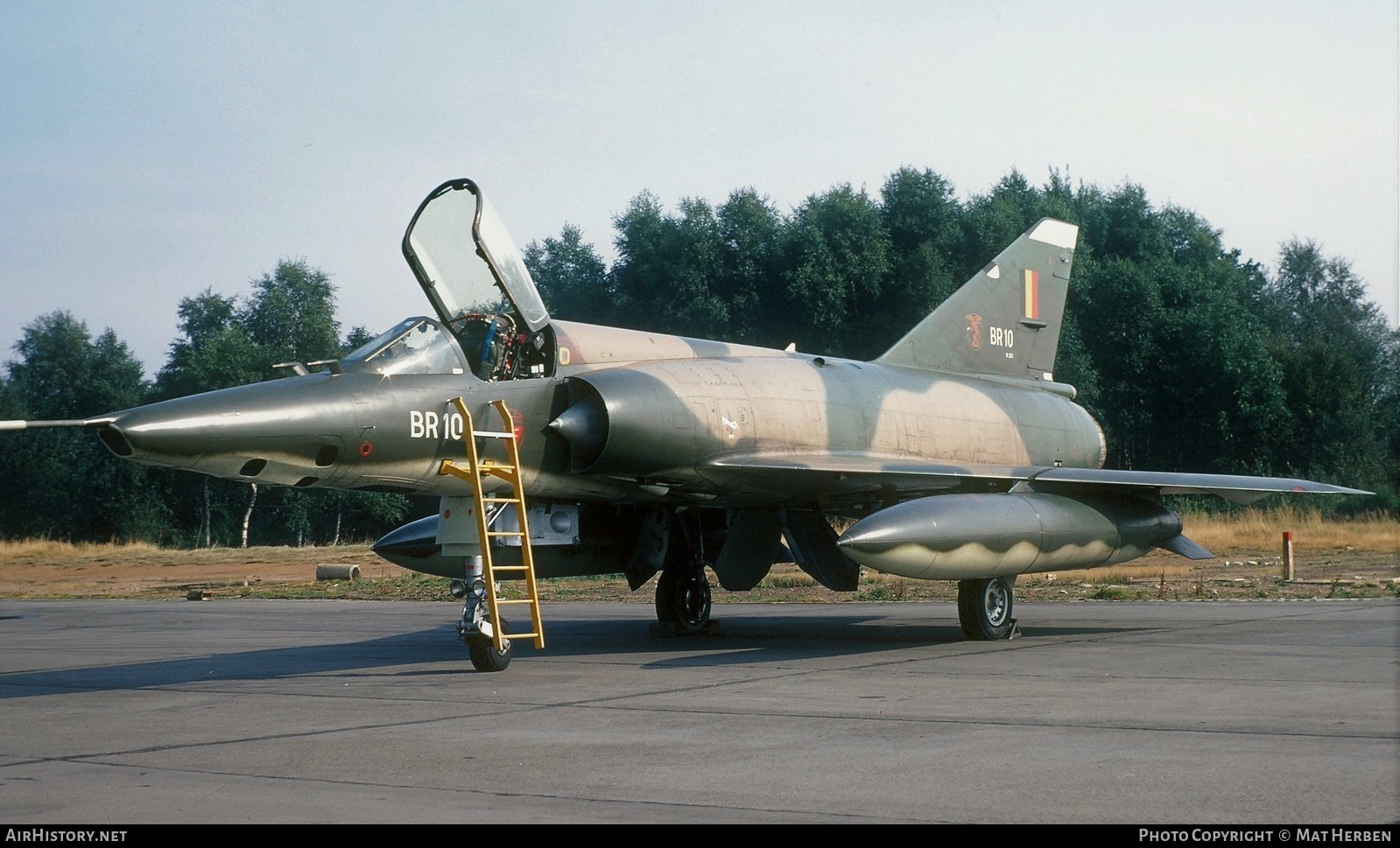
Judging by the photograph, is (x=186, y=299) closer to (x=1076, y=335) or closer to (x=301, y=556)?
(x=301, y=556)

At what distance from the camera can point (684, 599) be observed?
46.1 feet

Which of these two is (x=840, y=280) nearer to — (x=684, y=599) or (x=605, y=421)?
(x=684, y=599)

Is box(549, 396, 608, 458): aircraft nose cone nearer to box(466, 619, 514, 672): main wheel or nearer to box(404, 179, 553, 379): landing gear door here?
box(404, 179, 553, 379): landing gear door

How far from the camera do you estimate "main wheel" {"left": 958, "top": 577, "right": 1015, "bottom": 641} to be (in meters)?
12.6

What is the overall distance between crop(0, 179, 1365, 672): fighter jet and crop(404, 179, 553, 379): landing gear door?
0.02 meters

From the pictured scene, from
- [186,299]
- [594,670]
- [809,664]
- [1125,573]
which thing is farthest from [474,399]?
[186,299]

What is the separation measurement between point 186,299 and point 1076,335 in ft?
135

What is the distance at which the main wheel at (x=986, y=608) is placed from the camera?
12.6 metres

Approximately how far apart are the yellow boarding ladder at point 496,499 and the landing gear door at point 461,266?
31.0 inches

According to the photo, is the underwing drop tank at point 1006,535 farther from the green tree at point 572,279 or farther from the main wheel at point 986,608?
the green tree at point 572,279

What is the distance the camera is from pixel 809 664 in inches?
423

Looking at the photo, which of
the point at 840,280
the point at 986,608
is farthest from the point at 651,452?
the point at 840,280

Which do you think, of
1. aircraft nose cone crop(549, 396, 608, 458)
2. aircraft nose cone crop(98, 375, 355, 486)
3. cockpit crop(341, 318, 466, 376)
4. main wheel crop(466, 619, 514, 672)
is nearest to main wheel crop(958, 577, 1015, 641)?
aircraft nose cone crop(549, 396, 608, 458)

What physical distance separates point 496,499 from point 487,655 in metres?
1.27
